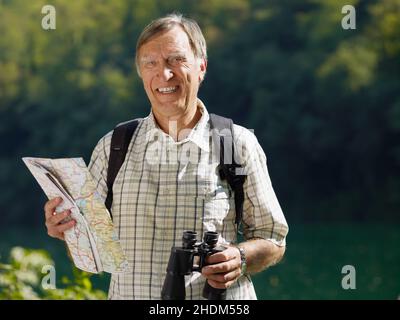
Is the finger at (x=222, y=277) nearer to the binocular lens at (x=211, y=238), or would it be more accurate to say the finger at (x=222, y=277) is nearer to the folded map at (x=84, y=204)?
the binocular lens at (x=211, y=238)

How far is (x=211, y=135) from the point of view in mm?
A: 2736

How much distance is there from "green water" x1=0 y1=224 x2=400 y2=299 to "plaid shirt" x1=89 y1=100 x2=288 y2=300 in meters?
11.9

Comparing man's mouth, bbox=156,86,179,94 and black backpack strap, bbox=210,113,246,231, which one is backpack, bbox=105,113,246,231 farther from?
man's mouth, bbox=156,86,179,94

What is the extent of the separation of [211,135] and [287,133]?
84.2 feet

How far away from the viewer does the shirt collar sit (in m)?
2.70

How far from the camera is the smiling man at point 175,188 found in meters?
2.64

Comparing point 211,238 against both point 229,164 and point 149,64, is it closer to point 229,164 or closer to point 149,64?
point 229,164

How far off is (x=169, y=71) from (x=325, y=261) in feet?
64.9

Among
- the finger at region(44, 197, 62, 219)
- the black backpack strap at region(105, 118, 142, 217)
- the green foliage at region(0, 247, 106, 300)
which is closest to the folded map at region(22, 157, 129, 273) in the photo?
the finger at region(44, 197, 62, 219)

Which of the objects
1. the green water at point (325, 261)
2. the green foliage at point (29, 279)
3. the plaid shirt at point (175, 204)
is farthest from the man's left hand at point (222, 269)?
the green water at point (325, 261)

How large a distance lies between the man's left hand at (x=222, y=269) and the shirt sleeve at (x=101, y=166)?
44cm

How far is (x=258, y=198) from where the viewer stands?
2.68m

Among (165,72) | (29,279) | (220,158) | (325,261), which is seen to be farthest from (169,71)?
(325,261)
